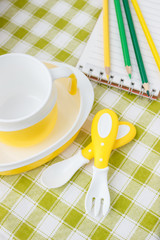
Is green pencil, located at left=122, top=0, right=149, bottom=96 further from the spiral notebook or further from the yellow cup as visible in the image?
the yellow cup

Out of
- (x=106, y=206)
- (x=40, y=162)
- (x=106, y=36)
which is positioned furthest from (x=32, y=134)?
(x=106, y=36)

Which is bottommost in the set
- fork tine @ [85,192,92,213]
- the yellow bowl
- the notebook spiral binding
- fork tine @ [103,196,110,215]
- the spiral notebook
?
fork tine @ [85,192,92,213]

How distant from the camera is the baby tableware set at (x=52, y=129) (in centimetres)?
50

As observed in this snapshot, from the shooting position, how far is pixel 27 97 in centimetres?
56

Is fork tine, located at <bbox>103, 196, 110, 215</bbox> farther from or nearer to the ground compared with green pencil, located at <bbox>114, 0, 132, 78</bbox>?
nearer to the ground

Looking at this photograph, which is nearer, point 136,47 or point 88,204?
point 88,204

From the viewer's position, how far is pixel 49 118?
0.50 meters

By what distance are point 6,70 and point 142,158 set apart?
0.28 meters

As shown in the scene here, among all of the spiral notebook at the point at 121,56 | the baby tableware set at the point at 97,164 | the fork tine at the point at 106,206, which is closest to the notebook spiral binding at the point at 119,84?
the spiral notebook at the point at 121,56

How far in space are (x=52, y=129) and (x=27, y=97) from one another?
7 centimetres

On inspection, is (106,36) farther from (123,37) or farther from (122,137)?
(122,137)

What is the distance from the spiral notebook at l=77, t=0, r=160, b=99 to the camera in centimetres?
63

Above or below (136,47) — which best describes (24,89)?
below

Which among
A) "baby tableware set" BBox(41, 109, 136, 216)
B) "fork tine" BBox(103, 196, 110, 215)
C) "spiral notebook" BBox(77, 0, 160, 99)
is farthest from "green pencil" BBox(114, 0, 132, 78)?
"fork tine" BBox(103, 196, 110, 215)
